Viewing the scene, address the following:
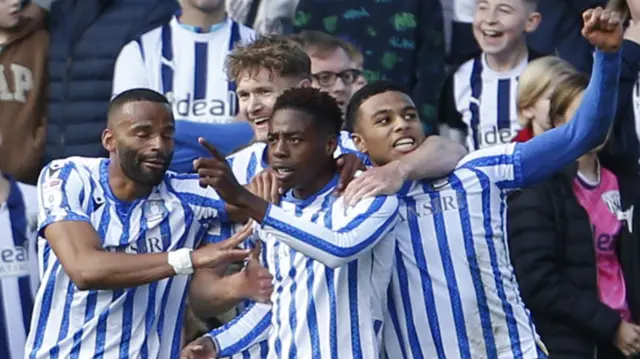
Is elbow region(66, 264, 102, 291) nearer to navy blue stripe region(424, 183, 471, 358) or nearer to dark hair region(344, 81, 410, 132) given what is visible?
dark hair region(344, 81, 410, 132)

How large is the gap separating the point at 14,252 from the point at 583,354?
2.46m

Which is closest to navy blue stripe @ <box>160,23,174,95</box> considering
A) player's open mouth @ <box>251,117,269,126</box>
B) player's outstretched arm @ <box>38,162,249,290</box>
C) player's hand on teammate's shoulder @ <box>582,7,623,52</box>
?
player's open mouth @ <box>251,117,269,126</box>

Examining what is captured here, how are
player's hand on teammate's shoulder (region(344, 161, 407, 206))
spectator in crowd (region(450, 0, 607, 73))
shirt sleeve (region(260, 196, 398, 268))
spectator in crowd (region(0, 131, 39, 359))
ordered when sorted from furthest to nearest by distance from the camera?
1. spectator in crowd (region(450, 0, 607, 73))
2. spectator in crowd (region(0, 131, 39, 359))
3. player's hand on teammate's shoulder (region(344, 161, 407, 206))
4. shirt sleeve (region(260, 196, 398, 268))

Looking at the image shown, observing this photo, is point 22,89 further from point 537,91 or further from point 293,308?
point 293,308

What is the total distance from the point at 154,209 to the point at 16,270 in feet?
4.60

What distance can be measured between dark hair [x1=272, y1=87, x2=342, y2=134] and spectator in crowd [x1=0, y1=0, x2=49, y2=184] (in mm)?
2716

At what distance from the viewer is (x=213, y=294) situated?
6957mm

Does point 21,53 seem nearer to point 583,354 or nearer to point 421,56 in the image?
point 421,56

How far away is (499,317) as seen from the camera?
6.68 meters

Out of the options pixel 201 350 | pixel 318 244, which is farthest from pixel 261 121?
pixel 318 244

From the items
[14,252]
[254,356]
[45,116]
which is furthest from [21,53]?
[254,356]

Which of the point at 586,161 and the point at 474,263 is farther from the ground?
the point at 586,161

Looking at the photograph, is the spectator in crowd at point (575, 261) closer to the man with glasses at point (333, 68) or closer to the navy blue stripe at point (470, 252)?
the man with glasses at point (333, 68)

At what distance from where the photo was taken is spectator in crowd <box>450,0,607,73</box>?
8750mm
